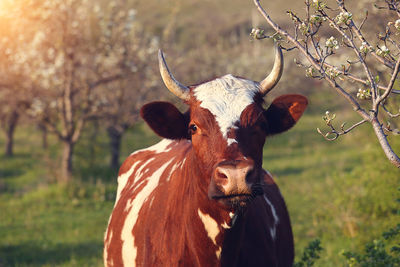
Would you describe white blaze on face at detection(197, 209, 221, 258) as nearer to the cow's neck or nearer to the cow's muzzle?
the cow's neck

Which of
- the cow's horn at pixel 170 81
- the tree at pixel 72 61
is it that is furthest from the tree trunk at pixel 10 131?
the cow's horn at pixel 170 81

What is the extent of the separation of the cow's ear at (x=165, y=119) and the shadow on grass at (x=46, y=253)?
17.7 feet

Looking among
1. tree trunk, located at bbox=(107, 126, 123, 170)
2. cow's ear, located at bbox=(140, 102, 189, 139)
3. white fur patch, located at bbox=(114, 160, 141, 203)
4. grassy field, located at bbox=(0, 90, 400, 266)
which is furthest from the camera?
tree trunk, located at bbox=(107, 126, 123, 170)

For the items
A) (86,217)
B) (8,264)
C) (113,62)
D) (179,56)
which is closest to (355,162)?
(179,56)

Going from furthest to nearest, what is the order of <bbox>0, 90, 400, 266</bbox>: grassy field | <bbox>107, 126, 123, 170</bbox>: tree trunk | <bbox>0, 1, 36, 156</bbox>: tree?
<bbox>107, 126, 123, 170</bbox>: tree trunk → <bbox>0, 1, 36, 156</bbox>: tree → <bbox>0, 90, 400, 266</bbox>: grassy field

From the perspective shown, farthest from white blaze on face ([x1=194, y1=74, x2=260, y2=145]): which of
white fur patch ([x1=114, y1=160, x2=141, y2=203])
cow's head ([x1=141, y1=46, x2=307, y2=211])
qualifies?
white fur patch ([x1=114, y1=160, x2=141, y2=203])

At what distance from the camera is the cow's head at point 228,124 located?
138 inches

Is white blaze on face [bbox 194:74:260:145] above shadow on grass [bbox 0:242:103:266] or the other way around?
above

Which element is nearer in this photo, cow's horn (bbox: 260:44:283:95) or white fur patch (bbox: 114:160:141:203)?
cow's horn (bbox: 260:44:283:95)

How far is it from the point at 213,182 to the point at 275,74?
43.9 inches

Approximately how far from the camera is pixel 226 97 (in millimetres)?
4020

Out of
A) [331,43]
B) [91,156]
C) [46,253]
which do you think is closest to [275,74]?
[331,43]

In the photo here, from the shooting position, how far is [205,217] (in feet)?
13.4

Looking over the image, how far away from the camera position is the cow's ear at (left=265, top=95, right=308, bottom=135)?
170 inches
